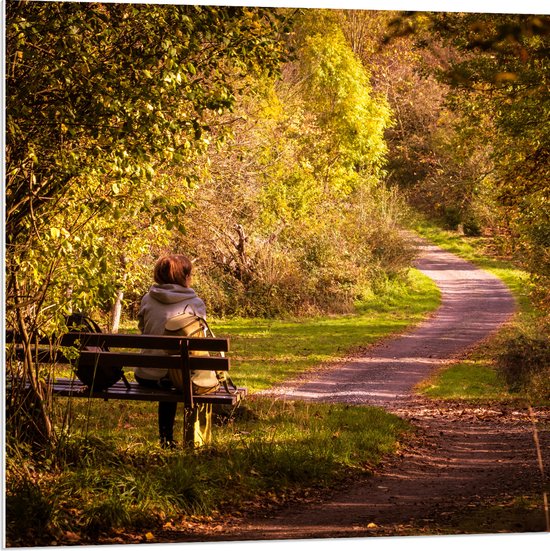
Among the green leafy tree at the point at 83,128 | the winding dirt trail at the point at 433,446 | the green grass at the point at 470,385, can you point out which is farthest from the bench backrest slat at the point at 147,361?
the green grass at the point at 470,385

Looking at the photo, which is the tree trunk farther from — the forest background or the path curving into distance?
the path curving into distance

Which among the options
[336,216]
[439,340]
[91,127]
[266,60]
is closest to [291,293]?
[336,216]

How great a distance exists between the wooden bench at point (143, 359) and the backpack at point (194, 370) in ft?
0.17

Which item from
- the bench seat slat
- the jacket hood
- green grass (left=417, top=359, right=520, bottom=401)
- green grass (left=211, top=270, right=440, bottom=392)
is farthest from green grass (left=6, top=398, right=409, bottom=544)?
green grass (left=417, top=359, right=520, bottom=401)

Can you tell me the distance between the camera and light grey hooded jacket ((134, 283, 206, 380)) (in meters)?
6.87

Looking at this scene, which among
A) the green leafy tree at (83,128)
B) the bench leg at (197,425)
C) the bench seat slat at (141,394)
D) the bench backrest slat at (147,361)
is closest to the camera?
the green leafy tree at (83,128)

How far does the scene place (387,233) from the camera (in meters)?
9.48

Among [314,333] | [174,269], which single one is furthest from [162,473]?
[314,333]

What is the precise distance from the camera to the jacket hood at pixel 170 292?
271 inches

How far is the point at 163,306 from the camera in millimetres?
6941

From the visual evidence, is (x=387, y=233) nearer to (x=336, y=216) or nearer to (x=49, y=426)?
(x=336, y=216)

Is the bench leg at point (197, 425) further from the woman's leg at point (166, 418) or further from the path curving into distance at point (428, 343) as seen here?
the path curving into distance at point (428, 343)

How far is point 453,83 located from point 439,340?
4.73 meters

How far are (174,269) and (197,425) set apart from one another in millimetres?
1129
